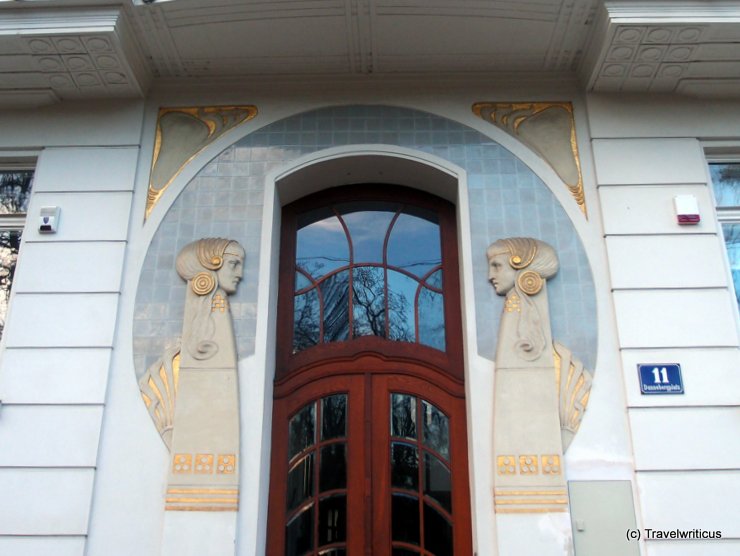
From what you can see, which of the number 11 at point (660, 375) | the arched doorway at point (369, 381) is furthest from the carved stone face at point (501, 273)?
the number 11 at point (660, 375)

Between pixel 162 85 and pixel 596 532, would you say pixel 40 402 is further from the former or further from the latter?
pixel 596 532


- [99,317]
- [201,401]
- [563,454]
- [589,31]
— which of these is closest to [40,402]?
[99,317]

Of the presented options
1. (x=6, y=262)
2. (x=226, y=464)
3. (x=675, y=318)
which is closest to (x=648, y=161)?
(x=675, y=318)

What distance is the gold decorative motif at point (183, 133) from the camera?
5.31 meters

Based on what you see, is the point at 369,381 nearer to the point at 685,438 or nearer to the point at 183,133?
the point at 685,438

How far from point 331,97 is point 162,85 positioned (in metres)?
1.39

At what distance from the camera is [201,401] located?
457 centimetres

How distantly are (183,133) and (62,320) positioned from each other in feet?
5.68

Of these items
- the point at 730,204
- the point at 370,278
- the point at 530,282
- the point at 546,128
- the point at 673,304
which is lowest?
the point at 673,304

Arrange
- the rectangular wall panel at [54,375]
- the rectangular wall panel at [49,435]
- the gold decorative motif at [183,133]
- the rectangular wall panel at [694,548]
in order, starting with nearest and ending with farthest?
the rectangular wall panel at [694,548] < the rectangular wall panel at [49,435] < the rectangular wall panel at [54,375] < the gold decorative motif at [183,133]

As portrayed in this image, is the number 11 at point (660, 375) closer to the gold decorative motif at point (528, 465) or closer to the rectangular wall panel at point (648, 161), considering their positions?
the gold decorative motif at point (528, 465)

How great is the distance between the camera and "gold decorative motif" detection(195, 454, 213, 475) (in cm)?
441

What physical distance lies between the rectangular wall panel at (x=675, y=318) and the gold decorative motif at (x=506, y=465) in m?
1.13

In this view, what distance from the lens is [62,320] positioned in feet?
15.9
